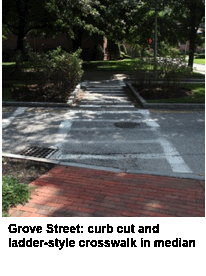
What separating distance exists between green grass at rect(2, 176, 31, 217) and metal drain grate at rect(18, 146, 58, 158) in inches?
79.2

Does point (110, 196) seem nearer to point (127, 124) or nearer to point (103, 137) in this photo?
point (103, 137)

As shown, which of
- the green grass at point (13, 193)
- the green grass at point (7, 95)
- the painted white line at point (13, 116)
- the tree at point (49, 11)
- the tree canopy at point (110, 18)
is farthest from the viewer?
the tree canopy at point (110, 18)

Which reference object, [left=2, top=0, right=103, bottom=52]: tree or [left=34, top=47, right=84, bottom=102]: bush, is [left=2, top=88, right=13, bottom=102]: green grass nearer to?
[left=34, top=47, right=84, bottom=102]: bush

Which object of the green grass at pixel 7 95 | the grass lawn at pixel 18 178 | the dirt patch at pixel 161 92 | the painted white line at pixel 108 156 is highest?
the dirt patch at pixel 161 92

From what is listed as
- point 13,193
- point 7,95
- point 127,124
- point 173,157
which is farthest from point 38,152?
point 7,95

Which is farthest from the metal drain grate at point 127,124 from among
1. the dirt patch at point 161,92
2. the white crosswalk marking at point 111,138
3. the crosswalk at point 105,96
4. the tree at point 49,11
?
the tree at point 49,11

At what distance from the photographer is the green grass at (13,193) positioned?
14.6 ft

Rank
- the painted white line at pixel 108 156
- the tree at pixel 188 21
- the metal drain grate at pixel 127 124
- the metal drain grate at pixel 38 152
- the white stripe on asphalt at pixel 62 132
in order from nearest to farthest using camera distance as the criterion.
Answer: the painted white line at pixel 108 156, the metal drain grate at pixel 38 152, the white stripe on asphalt at pixel 62 132, the metal drain grate at pixel 127 124, the tree at pixel 188 21

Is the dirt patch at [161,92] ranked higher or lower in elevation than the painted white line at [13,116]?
higher

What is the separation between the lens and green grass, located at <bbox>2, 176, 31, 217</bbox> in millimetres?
4463

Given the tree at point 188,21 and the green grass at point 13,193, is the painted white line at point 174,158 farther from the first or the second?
the tree at point 188,21

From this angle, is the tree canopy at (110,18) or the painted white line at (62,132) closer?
the painted white line at (62,132)

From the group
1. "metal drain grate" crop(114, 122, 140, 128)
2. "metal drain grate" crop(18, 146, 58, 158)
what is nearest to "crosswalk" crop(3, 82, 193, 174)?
"metal drain grate" crop(114, 122, 140, 128)

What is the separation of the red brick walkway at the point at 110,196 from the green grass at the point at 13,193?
103 mm
